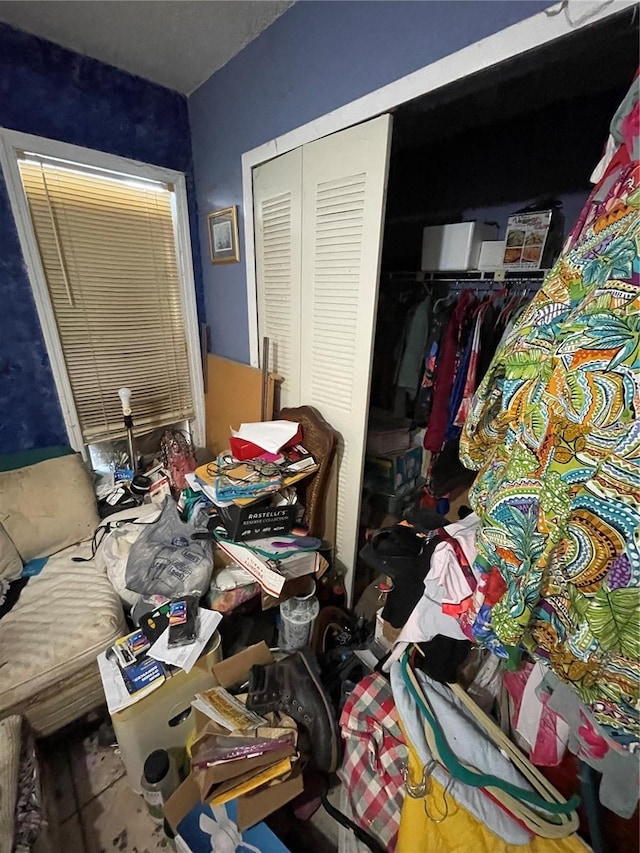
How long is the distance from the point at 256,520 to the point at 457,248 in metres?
1.74

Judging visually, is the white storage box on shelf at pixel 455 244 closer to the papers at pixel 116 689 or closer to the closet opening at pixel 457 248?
the closet opening at pixel 457 248

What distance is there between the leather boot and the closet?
57 centimetres

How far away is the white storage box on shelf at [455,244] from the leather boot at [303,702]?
2.02 m

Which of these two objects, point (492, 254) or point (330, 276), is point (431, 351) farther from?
point (330, 276)

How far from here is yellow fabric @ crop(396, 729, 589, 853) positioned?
30.0 inches

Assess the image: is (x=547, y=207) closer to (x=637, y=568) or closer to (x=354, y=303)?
(x=354, y=303)

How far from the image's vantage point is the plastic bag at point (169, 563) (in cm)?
125

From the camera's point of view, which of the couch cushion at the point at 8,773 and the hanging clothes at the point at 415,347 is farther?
the hanging clothes at the point at 415,347

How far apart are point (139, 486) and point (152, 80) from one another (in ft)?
6.52

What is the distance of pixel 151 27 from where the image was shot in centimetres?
132

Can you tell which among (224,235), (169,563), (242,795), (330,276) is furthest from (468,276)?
(242,795)

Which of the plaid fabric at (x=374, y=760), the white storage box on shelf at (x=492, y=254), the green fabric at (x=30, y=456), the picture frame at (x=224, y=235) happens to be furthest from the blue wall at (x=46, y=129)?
the plaid fabric at (x=374, y=760)

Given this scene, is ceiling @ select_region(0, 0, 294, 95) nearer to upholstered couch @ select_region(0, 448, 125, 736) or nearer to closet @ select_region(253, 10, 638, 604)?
closet @ select_region(253, 10, 638, 604)

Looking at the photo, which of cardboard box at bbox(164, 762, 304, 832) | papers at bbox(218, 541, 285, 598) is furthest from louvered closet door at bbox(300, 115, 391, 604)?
cardboard box at bbox(164, 762, 304, 832)
